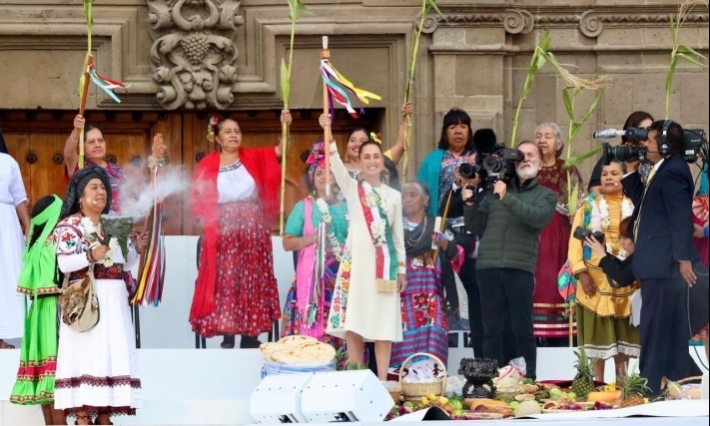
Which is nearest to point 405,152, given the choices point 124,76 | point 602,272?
point 602,272

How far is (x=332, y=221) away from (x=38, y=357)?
278 cm

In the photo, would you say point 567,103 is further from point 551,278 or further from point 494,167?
point 494,167

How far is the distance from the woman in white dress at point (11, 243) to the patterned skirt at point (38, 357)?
6.08 ft

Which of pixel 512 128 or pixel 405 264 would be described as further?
pixel 512 128

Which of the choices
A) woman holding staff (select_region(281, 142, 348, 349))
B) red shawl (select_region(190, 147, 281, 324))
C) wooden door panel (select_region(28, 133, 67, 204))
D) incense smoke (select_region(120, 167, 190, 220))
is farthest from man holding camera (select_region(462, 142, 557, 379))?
wooden door panel (select_region(28, 133, 67, 204))

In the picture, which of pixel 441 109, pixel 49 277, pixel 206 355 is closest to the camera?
pixel 49 277

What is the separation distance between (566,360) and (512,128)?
345 centimetres

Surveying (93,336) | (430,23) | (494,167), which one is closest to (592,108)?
(430,23)

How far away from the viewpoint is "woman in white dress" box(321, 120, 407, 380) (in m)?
13.6

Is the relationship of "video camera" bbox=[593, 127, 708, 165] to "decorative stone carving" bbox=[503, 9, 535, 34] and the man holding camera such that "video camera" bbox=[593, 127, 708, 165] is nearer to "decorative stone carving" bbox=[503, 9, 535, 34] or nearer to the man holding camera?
the man holding camera

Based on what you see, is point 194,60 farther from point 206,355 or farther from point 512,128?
point 206,355

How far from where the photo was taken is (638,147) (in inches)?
502

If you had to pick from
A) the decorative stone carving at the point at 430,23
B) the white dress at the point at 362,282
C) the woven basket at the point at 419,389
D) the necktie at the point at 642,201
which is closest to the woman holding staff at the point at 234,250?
the white dress at the point at 362,282

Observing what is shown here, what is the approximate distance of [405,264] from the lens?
13898 mm
